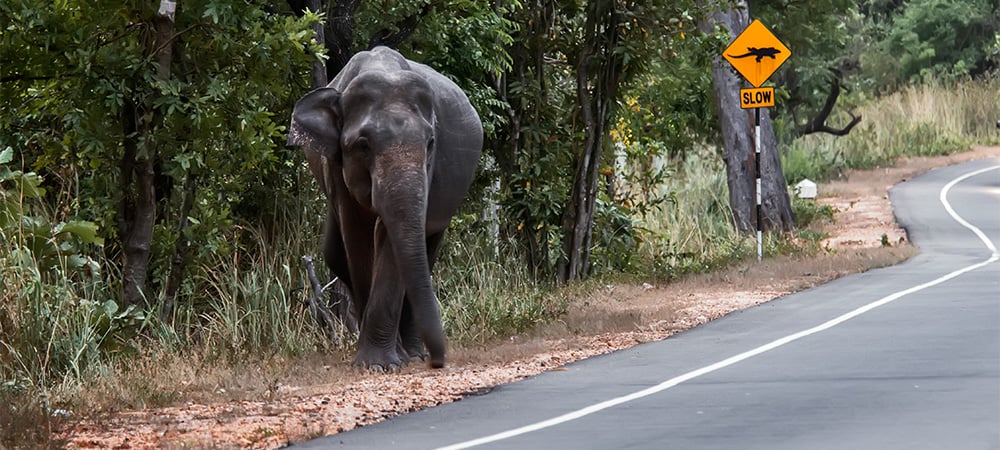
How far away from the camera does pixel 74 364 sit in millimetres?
13625

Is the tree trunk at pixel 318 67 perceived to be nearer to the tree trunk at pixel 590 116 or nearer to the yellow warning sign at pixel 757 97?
the tree trunk at pixel 590 116

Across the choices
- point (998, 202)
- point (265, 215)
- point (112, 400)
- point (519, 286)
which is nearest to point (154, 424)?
point (112, 400)

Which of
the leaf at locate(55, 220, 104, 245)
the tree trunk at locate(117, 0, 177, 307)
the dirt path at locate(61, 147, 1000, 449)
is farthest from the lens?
the tree trunk at locate(117, 0, 177, 307)

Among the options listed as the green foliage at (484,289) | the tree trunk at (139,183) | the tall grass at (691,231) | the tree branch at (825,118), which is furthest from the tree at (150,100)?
the tree branch at (825,118)

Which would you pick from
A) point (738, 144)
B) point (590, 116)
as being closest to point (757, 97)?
point (590, 116)

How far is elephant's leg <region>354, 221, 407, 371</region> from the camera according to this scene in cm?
1408

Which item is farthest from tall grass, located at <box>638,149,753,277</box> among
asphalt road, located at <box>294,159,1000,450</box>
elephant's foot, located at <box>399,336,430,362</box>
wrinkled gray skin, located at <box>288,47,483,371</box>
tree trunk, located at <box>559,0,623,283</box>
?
wrinkled gray skin, located at <box>288,47,483,371</box>

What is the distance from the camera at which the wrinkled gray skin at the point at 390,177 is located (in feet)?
44.7

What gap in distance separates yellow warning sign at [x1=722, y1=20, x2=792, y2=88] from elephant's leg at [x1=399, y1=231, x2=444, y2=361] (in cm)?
1180

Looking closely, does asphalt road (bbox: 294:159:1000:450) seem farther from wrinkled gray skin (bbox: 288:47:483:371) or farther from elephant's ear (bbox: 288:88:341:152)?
elephant's ear (bbox: 288:88:341:152)

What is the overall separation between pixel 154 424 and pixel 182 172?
5280mm

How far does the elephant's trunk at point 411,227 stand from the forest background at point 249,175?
197 cm

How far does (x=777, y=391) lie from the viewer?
12.5 metres

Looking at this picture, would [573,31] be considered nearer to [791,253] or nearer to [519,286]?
[519,286]
